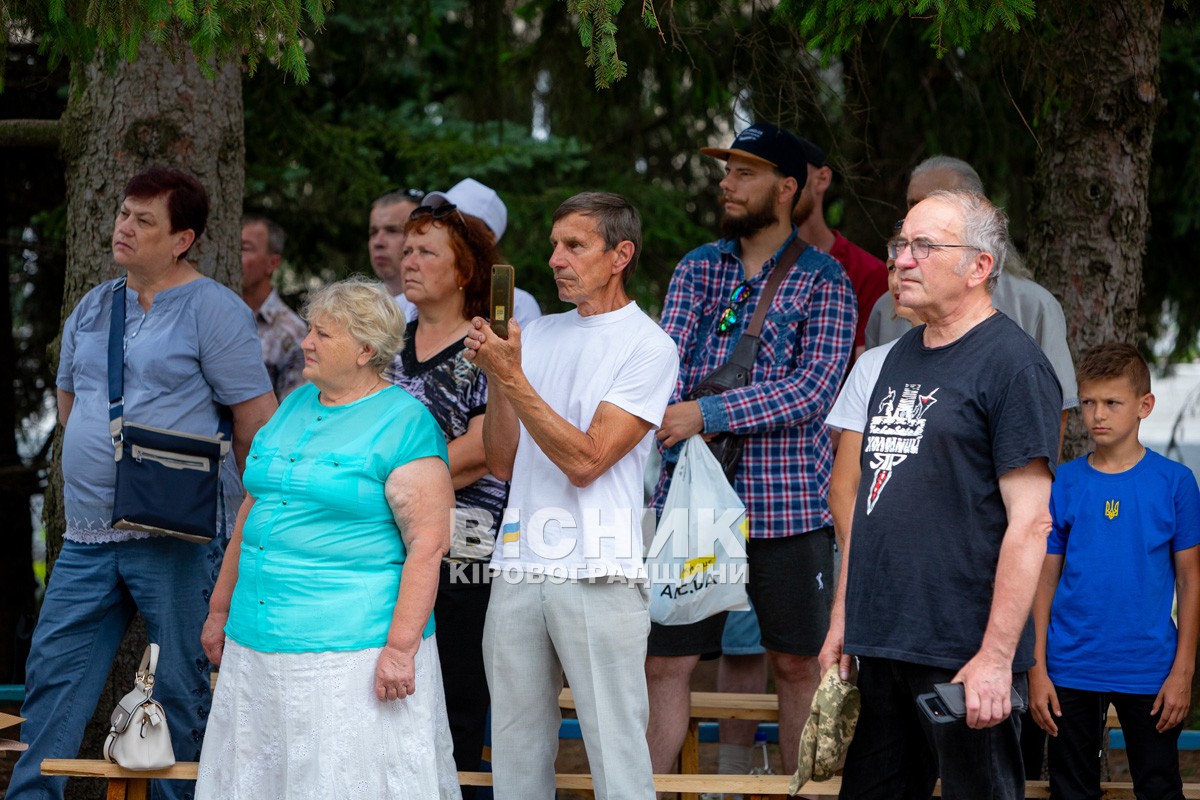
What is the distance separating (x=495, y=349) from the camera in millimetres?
3127

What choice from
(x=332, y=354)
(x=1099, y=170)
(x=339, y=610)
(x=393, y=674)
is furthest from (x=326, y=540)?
(x=1099, y=170)

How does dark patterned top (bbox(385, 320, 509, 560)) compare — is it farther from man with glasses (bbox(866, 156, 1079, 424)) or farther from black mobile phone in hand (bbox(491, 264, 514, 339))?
man with glasses (bbox(866, 156, 1079, 424))

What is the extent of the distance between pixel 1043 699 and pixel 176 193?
116 inches

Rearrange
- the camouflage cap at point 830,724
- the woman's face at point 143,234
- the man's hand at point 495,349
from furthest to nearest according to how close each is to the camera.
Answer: the woman's face at point 143,234 → the man's hand at point 495,349 → the camouflage cap at point 830,724

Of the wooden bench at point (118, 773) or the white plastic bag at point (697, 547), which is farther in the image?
the white plastic bag at point (697, 547)

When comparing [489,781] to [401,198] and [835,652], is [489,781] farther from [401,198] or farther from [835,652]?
[401,198]

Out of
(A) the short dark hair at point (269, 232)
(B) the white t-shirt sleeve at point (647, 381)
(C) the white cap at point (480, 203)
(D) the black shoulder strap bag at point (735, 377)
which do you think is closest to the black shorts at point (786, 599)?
(D) the black shoulder strap bag at point (735, 377)

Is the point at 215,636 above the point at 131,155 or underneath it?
underneath

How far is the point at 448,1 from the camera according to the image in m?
8.51

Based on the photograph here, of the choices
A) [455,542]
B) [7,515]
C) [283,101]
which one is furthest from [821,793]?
[7,515]

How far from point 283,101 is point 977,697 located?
5.59 metres

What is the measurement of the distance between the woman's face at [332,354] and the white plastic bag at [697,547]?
3.41 feet

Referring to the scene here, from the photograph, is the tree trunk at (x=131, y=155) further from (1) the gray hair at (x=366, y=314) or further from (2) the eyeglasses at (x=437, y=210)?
(1) the gray hair at (x=366, y=314)

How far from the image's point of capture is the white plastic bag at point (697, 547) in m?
3.88
